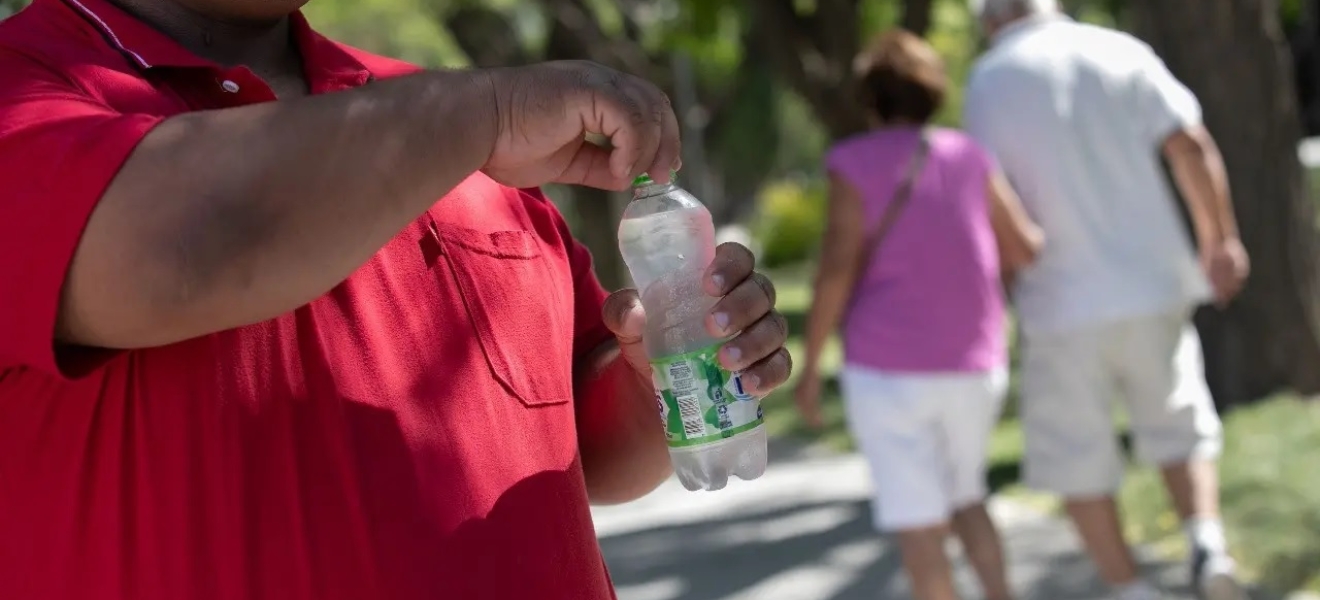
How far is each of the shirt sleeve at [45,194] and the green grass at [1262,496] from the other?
542cm

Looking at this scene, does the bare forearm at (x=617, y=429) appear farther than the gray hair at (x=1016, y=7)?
No

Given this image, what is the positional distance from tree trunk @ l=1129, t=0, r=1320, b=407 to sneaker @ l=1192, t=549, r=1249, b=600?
277 cm

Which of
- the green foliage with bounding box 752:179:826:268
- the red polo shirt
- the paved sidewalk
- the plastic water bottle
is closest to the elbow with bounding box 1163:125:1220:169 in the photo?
the paved sidewalk

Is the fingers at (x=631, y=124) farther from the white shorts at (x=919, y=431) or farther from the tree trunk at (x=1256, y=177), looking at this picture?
the tree trunk at (x=1256, y=177)

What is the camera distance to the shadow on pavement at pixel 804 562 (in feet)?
22.5

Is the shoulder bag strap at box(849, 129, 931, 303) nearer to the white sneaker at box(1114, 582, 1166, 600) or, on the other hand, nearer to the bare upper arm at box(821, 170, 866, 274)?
the bare upper arm at box(821, 170, 866, 274)

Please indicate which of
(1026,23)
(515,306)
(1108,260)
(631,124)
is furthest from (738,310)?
(1026,23)

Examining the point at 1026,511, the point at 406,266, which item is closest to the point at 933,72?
the point at 1026,511

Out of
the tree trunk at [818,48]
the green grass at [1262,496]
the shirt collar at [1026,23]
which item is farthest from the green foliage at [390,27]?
the shirt collar at [1026,23]

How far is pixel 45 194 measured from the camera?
1.50m

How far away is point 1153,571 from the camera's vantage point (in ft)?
21.8

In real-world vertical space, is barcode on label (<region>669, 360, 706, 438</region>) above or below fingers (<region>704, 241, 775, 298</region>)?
below

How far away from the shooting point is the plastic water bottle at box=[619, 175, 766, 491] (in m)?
2.11

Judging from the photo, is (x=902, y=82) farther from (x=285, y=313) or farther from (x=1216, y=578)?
(x=285, y=313)
